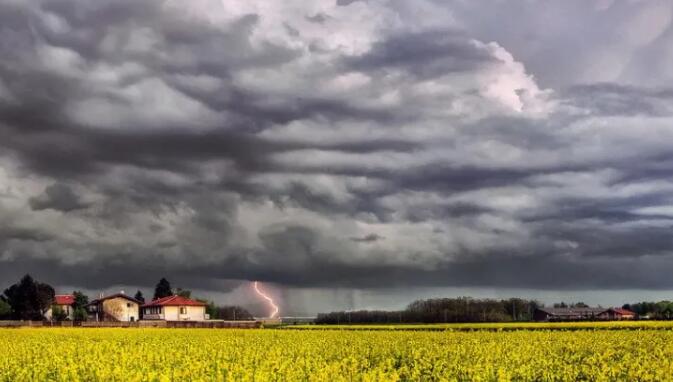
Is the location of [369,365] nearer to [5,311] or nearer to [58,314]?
[5,311]

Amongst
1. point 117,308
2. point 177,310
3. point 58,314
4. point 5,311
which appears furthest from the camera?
point 58,314

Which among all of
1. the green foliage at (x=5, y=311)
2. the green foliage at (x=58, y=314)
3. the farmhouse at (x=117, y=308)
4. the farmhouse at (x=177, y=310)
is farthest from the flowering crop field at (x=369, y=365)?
the green foliage at (x=58, y=314)

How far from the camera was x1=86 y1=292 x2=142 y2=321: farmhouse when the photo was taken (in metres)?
169

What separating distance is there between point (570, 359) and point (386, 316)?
11221 cm

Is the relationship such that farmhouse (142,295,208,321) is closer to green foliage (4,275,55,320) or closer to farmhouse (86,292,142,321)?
farmhouse (86,292,142,321)

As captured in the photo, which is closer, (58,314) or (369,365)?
(369,365)

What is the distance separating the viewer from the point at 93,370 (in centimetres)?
2939

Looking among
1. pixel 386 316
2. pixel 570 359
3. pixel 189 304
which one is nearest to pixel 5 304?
pixel 189 304

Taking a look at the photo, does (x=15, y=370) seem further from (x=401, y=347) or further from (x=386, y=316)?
(x=386, y=316)

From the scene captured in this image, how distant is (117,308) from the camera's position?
6722 inches

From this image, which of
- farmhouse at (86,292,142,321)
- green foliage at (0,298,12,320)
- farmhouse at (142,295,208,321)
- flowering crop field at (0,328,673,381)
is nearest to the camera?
flowering crop field at (0,328,673,381)

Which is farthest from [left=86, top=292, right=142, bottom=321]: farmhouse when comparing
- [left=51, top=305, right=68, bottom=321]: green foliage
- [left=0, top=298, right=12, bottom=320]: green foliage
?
[left=0, top=298, right=12, bottom=320]: green foliage

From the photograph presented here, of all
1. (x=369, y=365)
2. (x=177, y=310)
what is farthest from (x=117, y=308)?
(x=369, y=365)

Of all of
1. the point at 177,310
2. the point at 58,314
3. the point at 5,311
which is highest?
the point at 5,311
